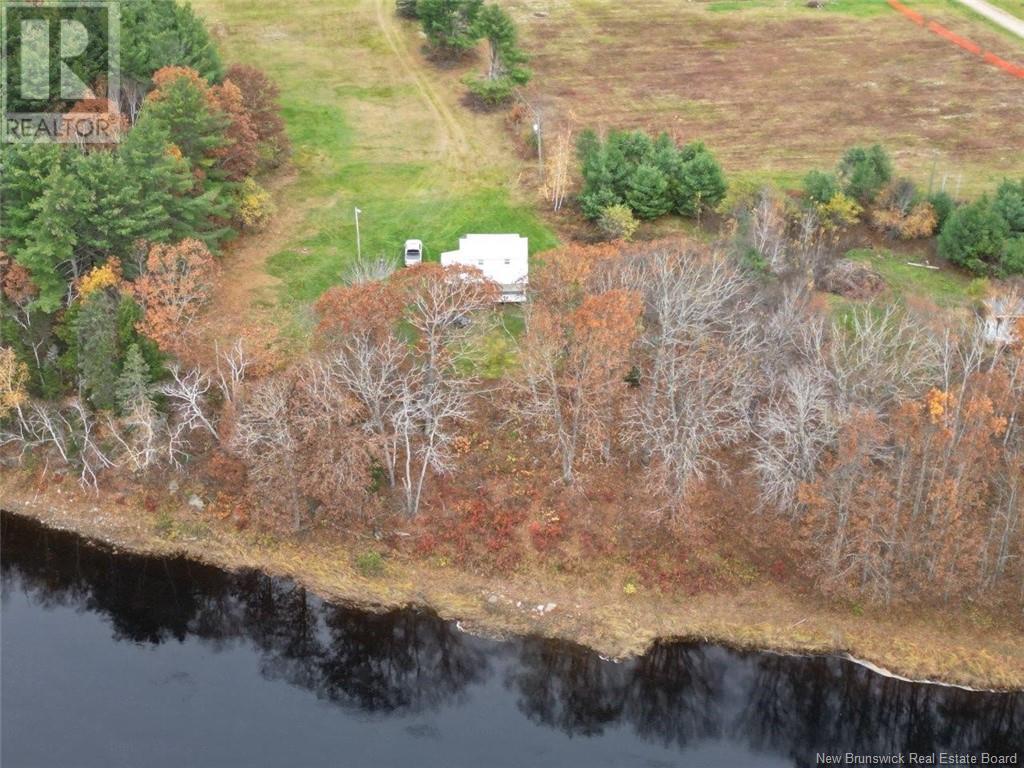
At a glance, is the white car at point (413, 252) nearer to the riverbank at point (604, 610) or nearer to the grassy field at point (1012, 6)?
the riverbank at point (604, 610)

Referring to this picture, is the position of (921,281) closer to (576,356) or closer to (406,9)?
(576,356)

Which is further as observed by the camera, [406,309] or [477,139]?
[477,139]

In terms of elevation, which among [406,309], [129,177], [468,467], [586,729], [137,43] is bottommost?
[586,729]

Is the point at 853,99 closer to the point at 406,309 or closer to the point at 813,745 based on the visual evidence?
Result: the point at 406,309

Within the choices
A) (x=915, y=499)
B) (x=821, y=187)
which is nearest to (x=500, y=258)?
(x=821, y=187)

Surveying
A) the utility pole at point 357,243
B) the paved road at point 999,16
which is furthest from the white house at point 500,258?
the paved road at point 999,16

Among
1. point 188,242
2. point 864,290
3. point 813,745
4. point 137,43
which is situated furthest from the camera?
point 137,43

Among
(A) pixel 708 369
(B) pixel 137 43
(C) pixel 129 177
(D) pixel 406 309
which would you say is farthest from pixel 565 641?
(B) pixel 137 43
